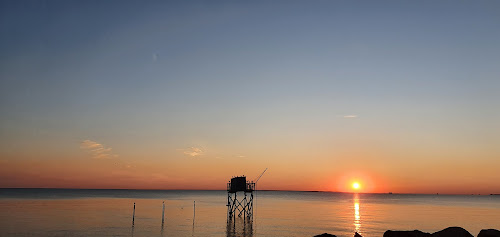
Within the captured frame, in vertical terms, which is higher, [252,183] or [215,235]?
[252,183]

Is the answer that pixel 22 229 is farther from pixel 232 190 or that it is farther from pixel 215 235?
pixel 232 190

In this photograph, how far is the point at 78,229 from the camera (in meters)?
57.3

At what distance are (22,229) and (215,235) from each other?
27047 millimetres

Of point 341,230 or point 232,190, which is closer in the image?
point 341,230

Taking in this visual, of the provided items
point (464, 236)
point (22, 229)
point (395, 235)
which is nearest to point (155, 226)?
point (22, 229)

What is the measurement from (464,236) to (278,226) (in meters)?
36.4

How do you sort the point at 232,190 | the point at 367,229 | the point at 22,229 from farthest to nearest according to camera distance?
1. the point at 232,190
2. the point at 367,229
3. the point at 22,229

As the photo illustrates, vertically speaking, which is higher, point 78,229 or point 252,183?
point 252,183

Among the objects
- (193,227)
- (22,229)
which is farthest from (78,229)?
(193,227)

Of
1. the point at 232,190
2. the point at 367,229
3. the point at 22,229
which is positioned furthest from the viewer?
the point at 232,190

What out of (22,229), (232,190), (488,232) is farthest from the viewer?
(232,190)

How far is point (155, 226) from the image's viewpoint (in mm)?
66500

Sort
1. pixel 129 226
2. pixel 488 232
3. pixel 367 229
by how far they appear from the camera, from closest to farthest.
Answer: pixel 488 232 → pixel 129 226 → pixel 367 229

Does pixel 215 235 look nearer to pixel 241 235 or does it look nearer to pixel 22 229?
pixel 241 235
